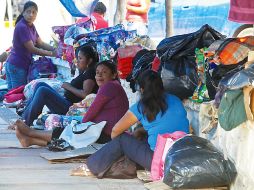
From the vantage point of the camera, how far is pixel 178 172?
5.11 metres

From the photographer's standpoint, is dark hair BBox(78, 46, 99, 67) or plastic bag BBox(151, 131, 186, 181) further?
dark hair BBox(78, 46, 99, 67)

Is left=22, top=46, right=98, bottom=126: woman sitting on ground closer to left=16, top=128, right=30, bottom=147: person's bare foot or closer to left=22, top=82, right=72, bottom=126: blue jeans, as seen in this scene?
left=22, top=82, right=72, bottom=126: blue jeans

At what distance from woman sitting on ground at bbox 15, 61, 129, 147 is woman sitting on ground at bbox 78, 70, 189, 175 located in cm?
127

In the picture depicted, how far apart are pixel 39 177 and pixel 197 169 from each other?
5.79 ft

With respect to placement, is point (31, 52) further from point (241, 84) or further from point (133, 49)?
point (241, 84)

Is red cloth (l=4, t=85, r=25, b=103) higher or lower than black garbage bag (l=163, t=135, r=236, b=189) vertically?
lower

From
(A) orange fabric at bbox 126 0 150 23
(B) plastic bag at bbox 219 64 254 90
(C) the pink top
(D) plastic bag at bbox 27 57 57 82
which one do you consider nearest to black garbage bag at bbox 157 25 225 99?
(C) the pink top

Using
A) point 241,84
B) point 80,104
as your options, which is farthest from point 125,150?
point 80,104

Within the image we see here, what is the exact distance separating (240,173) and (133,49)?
11.9ft

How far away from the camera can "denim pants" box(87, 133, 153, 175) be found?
598 centimetres

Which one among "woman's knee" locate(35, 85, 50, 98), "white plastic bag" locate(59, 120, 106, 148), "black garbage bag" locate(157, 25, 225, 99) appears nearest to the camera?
"black garbage bag" locate(157, 25, 225, 99)

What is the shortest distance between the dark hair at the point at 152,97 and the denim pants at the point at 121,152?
0.26 m

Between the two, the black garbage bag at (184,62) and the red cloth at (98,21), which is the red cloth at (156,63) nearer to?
the black garbage bag at (184,62)

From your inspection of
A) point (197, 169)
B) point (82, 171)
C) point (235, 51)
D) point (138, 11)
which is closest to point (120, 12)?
point (138, 11)
